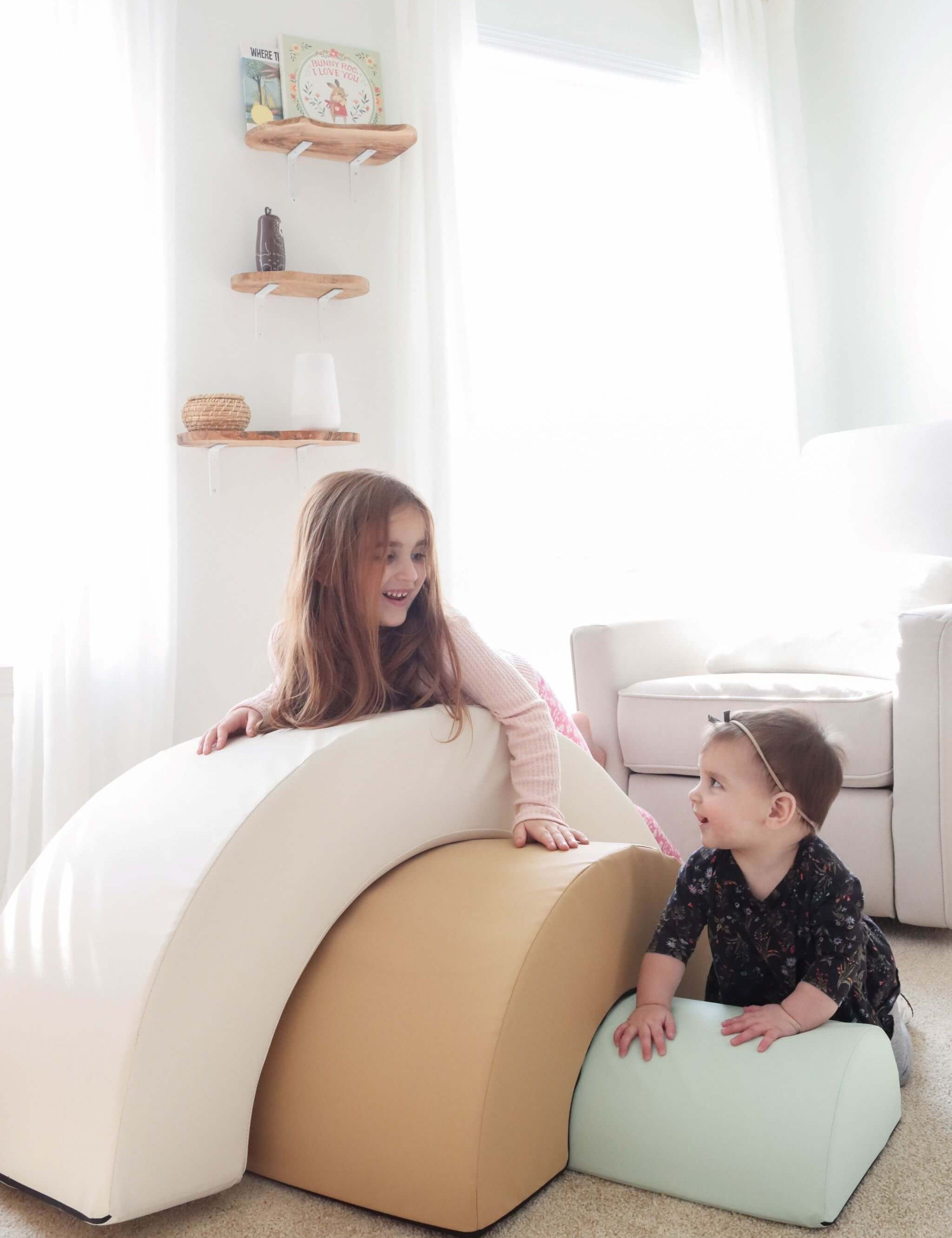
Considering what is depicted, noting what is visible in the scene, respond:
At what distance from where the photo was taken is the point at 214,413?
2812mm

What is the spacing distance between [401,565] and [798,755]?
1.92ft

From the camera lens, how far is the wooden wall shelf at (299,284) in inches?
115

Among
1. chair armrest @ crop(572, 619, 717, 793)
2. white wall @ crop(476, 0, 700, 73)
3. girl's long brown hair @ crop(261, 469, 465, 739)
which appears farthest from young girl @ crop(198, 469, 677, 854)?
white wall @ crop(476, 0, 700, 73)

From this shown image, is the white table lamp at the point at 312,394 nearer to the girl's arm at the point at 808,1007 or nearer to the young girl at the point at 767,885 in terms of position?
the young girl at the point at 767,885

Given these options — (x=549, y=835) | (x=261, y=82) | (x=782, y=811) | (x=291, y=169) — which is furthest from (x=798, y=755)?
(x=261, y=82)

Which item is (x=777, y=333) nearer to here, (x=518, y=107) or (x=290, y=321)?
(x=518, y=107)

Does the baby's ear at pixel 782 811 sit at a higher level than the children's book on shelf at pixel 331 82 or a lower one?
lower

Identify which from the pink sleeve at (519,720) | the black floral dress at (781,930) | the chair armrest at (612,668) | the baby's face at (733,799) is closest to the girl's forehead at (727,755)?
the baby's face at (733,799)

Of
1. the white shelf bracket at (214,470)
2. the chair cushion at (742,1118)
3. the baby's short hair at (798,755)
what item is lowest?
the chair cushion at (742,1118)

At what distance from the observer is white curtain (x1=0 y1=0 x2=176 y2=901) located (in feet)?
8.50

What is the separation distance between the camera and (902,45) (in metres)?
3.64

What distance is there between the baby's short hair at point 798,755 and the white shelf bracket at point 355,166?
7.19ft

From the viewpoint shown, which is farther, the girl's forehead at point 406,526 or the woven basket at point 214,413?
the woven basket at point 214,413

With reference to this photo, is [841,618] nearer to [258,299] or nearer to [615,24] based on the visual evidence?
[258,299]
